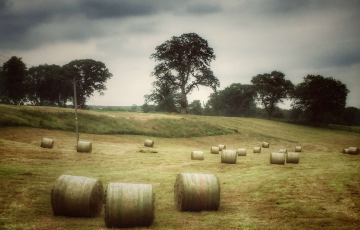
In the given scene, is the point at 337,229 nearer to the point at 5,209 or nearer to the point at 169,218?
the point at 169,218

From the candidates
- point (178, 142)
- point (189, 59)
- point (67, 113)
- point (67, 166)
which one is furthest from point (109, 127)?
point (189, 59)

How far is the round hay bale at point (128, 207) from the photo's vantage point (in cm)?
729

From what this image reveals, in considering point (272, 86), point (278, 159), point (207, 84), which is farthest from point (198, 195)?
point (272, 86)

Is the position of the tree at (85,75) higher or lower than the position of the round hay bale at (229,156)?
higher

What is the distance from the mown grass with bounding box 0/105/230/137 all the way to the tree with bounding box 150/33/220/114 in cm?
1350

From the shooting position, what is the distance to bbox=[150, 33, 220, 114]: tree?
62344 millimetres

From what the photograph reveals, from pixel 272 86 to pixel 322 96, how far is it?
55.8 feet

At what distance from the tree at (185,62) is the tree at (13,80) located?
33.6 m

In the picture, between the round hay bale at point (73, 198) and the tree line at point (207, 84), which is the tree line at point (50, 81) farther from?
the round hay bale at point (73, 198)

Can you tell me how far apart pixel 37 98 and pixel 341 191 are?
3639 inches

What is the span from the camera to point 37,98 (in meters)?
85.3

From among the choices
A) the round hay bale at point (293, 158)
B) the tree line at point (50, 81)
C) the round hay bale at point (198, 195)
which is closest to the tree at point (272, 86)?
the tree line at point (50, 81)

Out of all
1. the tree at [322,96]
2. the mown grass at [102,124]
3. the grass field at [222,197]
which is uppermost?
the tree at [322,96]

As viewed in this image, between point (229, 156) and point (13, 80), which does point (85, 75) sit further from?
point (229, 156)
